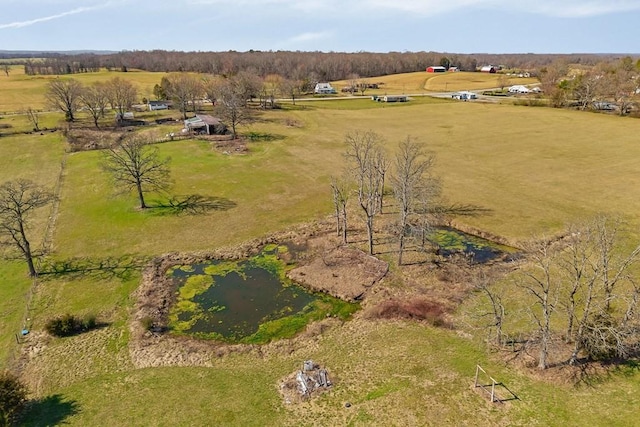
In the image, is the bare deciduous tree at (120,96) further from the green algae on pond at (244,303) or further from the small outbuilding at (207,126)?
the green algae on pond at (244,303)

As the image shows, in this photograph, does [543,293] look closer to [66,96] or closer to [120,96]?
[120,96]

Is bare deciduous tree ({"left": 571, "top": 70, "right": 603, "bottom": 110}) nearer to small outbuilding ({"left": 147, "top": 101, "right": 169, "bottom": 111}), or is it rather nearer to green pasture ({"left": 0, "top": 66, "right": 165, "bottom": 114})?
small outbuilding ({"left": 147, "top": 101, "right": 169, "bottom": 111})

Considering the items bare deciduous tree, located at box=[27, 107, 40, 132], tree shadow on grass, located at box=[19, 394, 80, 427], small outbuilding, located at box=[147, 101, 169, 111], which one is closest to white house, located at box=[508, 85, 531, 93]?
small outbuilding, located at box=[147, 101, 169, 111]

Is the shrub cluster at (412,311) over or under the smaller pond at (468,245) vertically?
under

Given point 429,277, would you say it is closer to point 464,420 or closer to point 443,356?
point 443,356

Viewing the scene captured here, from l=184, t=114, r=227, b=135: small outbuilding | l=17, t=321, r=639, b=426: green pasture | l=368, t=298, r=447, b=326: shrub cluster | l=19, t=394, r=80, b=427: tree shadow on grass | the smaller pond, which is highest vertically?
l=184, t=114, r=227, b=135: small outbuilding

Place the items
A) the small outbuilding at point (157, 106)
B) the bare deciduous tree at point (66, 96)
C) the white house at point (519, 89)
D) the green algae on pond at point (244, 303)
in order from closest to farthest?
1. the green algae on pond at point (244, 303)
2. the bare deciduous tree at point (66, 96)
3. the small outbuilding at point (157, 106)
4. the white house at point (519, 89)

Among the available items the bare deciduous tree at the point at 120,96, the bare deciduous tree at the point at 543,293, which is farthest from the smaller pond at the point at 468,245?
the bare deciduous tree at the point at 120,96

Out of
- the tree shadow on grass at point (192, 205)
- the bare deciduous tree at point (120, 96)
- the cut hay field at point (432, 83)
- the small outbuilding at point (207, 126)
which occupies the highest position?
the cut hay field at point (432, 83)

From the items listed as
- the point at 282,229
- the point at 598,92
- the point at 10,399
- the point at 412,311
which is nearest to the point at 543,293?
the point at 412,311
